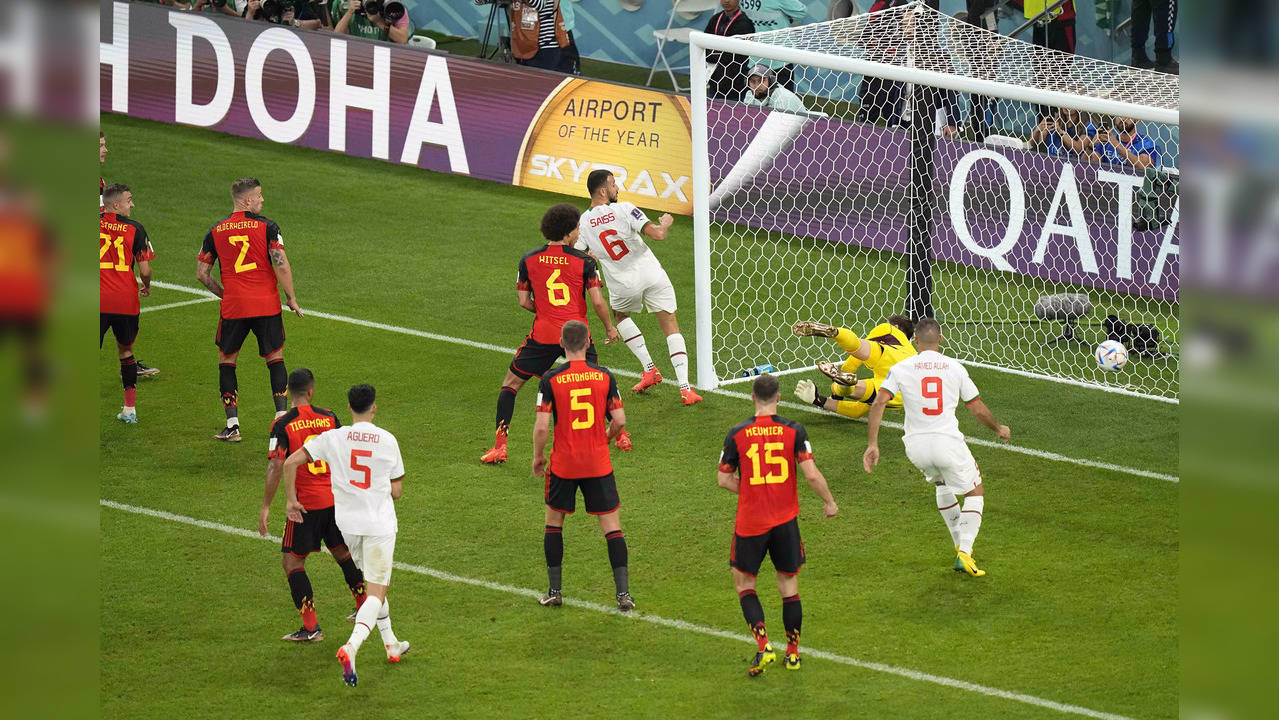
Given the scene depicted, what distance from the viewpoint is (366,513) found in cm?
719

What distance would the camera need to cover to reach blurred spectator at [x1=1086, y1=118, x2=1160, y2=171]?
13156 millimetres

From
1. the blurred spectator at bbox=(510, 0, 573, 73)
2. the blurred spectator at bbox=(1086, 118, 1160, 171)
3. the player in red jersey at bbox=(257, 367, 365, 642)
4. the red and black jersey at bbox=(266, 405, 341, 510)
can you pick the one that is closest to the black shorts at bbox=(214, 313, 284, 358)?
the player in red jersey at bbox=(257, 367, 365, 642)

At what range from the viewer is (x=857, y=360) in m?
11.4

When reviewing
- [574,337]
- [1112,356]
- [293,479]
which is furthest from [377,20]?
[293,479]

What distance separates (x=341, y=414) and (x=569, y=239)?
2816 millimetres

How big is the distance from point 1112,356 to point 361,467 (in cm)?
727

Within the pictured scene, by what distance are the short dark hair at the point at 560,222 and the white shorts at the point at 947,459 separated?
315cm

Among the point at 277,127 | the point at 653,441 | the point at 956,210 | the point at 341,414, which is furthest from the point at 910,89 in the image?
the point at 277,127

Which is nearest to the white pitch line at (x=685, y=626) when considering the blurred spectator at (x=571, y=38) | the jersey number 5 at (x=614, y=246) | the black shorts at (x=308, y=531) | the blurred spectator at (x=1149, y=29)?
the black shorts at (x=308, y=531)

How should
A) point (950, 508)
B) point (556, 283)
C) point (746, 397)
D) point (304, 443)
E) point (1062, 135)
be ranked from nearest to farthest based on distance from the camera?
1. point (304, 443)
2. point (950, 508)
3. point (556, 283)
4. point (746, 397)
5. point (1062, 135)

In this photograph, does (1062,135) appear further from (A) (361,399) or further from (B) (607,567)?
(A) (361,399)

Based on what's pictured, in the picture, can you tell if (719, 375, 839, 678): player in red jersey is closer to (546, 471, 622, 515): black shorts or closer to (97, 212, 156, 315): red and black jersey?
(546, 471, 622, 515): black shorts
